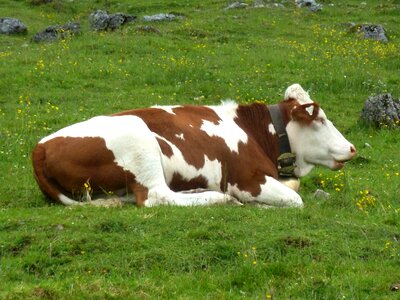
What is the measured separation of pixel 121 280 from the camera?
8.48 m

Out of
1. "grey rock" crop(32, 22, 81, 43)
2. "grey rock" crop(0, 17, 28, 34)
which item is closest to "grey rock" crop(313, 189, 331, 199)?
"grey rock" crop(32, 22, 81, 43)

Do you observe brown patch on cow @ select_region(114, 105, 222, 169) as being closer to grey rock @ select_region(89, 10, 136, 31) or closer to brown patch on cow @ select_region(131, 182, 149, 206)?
brown patch on cow @ select_region(131, 182, 149, 206)

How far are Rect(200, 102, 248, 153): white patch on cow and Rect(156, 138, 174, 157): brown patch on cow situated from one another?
816mm

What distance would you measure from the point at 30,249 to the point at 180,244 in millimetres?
1573

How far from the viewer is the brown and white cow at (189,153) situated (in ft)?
37.7

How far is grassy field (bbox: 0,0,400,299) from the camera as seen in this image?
862cm

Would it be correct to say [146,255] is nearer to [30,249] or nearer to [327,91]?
[30,249]

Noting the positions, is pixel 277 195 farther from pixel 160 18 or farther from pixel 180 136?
pixel 160 18

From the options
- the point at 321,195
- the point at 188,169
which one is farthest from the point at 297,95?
the point at 188,169

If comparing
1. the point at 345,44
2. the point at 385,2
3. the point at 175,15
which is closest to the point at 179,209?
the point at 345,44

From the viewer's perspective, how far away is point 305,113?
13.5 m

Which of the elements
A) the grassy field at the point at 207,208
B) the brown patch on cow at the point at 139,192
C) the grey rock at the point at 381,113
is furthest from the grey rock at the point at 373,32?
the brown patch on cow at the point at 139,192

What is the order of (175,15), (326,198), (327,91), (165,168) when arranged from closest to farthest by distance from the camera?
(165,168), (326,198), (327,91), (175,15)

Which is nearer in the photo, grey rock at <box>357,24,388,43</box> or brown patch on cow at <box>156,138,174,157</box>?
brown patch on cow at <box>156,138,174,157</box>
